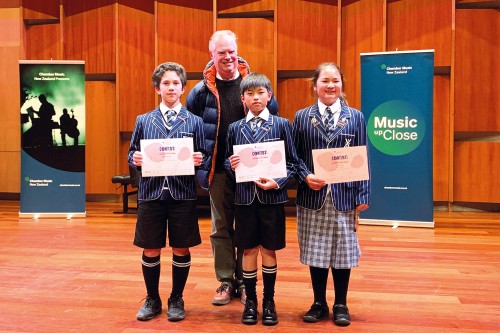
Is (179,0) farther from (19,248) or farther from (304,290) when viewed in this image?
(304,290)

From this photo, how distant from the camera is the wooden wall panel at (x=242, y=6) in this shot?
6961 millimetres

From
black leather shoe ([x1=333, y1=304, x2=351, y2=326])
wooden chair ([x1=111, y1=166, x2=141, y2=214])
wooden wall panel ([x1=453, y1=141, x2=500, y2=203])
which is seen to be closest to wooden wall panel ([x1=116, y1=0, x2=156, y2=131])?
wooden chair ([x1=111, y1=166, x2=141, y2=214])

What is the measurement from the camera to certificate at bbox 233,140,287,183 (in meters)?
2.45

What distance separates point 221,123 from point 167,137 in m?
0.39

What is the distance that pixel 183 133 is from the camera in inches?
100

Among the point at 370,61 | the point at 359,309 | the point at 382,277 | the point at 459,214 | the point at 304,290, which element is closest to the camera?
the point at 359,309

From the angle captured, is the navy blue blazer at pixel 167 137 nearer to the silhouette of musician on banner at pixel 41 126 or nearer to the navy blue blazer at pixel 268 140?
the navy blue blazer at pixel 268 140

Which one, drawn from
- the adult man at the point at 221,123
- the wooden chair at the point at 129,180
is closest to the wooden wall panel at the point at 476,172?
the wooden chair at the point at 129,180

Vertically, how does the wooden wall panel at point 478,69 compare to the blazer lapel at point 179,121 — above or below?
above

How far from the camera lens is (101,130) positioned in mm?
7379

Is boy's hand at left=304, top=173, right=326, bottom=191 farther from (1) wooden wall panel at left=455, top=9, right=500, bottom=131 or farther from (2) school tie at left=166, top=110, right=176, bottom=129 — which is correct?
(1) wooden wall panel at left=455, top=9, right=500, bottom=131

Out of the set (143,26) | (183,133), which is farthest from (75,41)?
(183,133)

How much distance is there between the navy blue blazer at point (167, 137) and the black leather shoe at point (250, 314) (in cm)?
58

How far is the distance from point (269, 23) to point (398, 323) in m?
5.15
